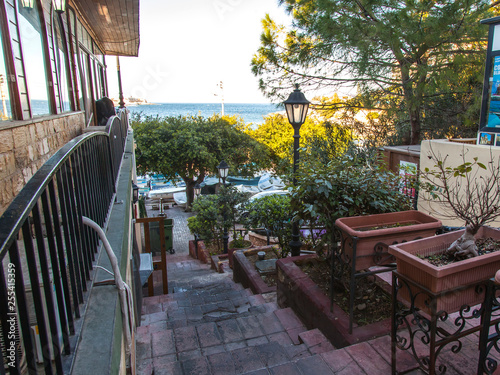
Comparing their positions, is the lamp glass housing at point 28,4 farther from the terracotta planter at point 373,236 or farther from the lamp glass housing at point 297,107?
the terracotta planter at point 373,236

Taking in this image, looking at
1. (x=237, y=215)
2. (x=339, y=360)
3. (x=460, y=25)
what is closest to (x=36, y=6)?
(x=339, y=360)

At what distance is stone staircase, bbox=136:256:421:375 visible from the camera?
8.51 ft

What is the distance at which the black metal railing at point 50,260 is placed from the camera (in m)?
0.92

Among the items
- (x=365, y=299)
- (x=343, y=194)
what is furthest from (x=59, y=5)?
(x=365, y=299)

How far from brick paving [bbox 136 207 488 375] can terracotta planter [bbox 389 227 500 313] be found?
56 cm

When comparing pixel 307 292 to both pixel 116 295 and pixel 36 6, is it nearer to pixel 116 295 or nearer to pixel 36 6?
pixel 116 295

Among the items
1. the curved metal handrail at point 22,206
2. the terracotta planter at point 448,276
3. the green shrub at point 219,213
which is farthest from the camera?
the green shrub at point 219,213

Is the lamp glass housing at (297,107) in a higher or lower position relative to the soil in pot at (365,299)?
higher

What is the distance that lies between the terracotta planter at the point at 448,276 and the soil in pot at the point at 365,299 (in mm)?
735

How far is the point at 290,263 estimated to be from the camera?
419 centimetres

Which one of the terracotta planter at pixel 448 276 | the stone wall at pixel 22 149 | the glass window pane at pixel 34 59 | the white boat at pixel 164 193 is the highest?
the glass window pane at pixel 34 59

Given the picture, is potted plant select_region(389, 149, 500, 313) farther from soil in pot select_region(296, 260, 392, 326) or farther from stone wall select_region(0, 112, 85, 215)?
stone wall select_region(0, 112, 85, 215)

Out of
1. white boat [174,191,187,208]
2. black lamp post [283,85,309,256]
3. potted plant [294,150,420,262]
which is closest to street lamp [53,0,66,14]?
black lamp post [283,85,309,256]

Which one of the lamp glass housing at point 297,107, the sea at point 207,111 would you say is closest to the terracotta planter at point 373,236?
the lamp glass housing at point 297,107
